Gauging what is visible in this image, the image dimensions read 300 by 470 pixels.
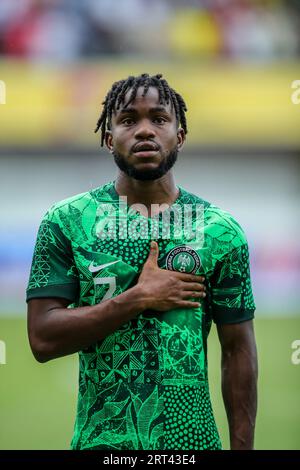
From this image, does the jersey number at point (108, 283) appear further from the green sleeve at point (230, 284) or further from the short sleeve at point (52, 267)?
the green sleeve at point (230, 284)

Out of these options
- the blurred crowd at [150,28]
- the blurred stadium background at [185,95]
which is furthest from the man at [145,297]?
the blurred crowd at [150,28]

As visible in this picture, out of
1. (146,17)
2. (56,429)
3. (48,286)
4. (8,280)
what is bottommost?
(56,429)

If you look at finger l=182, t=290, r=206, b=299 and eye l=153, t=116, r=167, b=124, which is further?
eye l=153, t=116, r=167, b=124

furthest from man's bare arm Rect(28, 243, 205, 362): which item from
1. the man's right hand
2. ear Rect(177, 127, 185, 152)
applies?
ear Rect(177, 127, 185, 152)

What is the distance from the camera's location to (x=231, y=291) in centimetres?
290

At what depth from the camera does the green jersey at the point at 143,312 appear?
2764mm

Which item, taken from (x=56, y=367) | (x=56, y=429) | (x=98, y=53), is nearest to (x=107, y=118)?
(x=56, y=429)

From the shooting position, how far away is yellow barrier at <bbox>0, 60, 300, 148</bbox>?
13.1 m

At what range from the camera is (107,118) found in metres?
3.11

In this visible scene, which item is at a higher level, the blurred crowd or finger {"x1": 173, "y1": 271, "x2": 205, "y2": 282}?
the blurred crowd

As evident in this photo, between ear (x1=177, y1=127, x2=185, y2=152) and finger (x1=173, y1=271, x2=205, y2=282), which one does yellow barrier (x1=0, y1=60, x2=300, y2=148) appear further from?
→ finger (x1=173, y1=271, x2=205, y2=282)

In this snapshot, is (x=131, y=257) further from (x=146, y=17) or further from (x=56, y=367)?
(x=146, y=17)

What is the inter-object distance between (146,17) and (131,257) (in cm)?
1074

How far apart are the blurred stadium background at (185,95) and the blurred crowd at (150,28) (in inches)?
0.7
